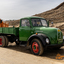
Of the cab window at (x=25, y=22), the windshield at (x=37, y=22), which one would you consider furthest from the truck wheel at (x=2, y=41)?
the windshield at (x=37, y=22)

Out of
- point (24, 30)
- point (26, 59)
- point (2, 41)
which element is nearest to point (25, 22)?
point (24, 30)

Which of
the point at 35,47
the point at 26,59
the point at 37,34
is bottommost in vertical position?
the point at 26,59

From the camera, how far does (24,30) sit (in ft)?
22.8

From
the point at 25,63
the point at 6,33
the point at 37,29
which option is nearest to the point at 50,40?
the point at 37,29

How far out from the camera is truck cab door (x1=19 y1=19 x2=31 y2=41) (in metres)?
6.75

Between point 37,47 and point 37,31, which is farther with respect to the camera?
point 37,31

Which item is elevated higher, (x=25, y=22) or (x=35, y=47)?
(x=25, y=22)

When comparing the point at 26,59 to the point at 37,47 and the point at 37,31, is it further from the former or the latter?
the point at 37,31

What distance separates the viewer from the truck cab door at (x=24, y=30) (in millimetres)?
6750

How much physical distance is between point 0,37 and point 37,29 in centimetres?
346

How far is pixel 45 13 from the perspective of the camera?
1098 inches

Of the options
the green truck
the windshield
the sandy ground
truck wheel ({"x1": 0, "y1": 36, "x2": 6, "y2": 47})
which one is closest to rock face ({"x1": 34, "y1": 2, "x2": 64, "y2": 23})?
truck wheel ({"x1": 0, "y1": 36, "x2": 6, "y2": 47})

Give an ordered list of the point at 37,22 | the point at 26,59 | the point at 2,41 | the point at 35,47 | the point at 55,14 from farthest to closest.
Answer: the point at 55,14
the point at 2,41
the point at 37,22
the point at 35,47
the point at 26,59

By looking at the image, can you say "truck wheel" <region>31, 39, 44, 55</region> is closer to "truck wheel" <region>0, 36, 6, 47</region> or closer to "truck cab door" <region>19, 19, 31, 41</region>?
"truck cab door" <region>19, 19, 31, 41</region>
